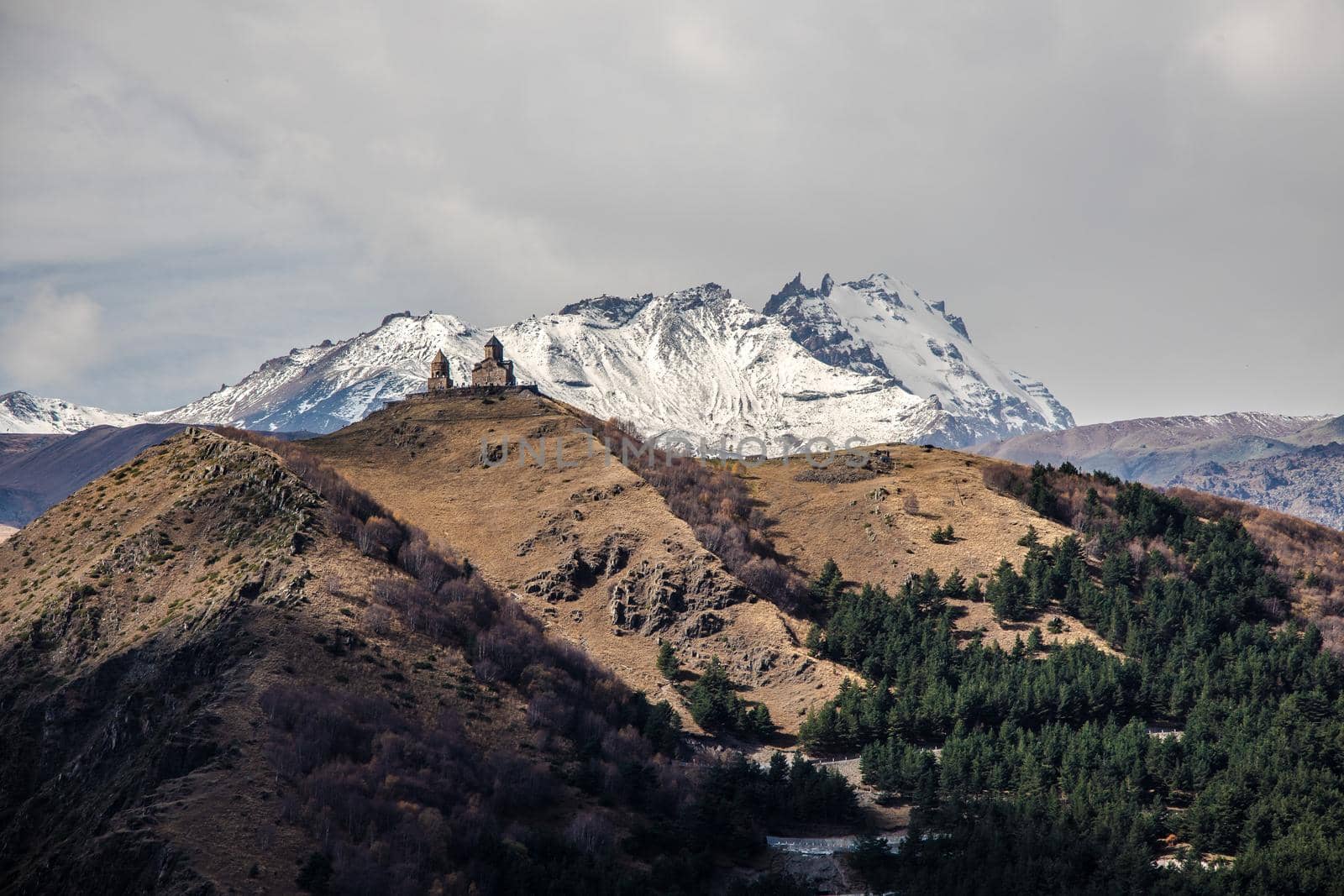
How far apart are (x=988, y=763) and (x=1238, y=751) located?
62.7 feet

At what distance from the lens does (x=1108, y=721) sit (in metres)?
91.8

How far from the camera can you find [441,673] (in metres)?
87.0

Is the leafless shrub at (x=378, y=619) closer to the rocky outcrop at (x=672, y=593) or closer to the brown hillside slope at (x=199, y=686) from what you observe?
the brown hillside slope at (x=199, y=686)

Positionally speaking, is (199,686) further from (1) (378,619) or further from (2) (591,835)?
(2) (591,835)

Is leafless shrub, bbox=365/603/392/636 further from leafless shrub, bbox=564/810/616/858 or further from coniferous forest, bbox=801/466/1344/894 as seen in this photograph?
coniferous forest, bbox=801/466/1344/894

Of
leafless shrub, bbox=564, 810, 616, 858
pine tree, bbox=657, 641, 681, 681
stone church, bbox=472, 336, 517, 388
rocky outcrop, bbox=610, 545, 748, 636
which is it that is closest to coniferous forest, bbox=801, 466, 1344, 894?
rocky outcrop, bbox=610, 545, 748, 636

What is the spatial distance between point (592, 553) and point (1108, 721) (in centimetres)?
5481

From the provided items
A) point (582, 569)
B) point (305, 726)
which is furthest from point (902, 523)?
point (305, 726)

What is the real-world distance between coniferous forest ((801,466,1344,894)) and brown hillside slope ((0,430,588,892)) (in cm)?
3058

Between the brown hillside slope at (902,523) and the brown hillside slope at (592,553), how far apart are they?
16441mm

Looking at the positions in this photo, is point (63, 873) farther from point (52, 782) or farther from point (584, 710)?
point (584, 710)

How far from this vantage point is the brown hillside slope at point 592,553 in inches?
4215

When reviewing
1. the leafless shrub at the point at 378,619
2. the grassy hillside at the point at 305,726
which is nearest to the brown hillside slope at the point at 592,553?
the grassy hillside at the point at 305,726

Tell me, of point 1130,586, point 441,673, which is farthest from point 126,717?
point 1130,586
